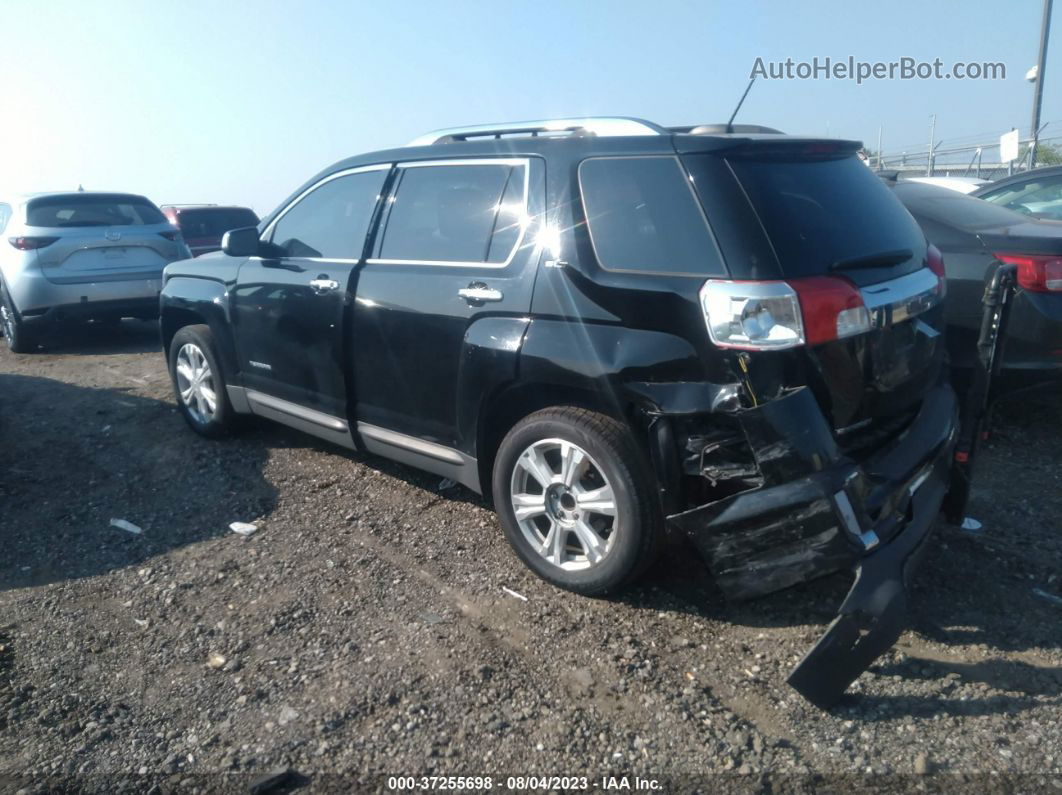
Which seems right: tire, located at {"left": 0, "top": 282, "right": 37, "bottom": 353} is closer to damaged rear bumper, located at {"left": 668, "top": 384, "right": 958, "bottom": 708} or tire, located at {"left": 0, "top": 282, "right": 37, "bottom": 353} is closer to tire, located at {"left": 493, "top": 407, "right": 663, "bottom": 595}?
tire, located at {"left": 493, "top": 407, "right": 663, "bottom": 595}

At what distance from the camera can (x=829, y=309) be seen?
9.86 ft

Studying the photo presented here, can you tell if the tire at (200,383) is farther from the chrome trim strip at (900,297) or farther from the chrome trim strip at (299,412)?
the chrome trim strip at (900,297)

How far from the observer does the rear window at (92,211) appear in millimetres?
8938

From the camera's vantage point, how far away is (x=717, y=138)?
10.6 ft

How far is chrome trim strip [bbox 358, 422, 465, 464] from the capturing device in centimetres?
412

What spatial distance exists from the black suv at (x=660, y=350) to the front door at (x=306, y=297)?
4 centimetres

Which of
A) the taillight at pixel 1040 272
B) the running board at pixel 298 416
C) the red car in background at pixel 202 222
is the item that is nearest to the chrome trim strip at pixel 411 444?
the running board at pixel 298 416

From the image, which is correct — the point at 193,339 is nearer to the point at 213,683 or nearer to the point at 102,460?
the point at 102,460

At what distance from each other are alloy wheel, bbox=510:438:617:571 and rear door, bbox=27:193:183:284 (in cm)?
701

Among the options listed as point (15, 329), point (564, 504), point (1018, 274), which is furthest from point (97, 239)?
point (1018, 274)

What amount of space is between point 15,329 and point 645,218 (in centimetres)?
812

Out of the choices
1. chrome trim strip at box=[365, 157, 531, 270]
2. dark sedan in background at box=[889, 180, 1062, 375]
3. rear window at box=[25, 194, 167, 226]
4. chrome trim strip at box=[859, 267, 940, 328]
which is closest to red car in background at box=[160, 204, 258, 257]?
rear window at box=[25, 194, 167, 226]

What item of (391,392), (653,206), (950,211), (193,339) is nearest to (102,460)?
(193,339)

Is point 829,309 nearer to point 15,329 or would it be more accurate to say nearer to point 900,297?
point 900,297
